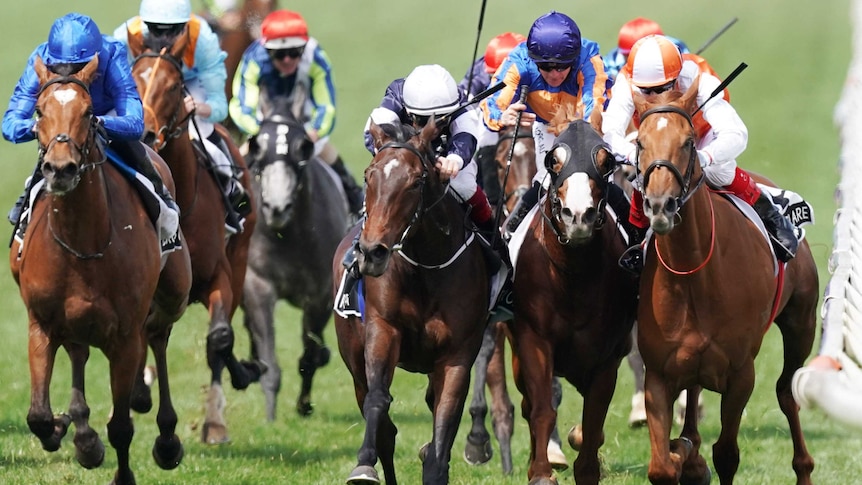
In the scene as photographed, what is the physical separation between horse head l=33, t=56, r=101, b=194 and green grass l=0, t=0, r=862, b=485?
2.26 m

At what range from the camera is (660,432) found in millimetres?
7809

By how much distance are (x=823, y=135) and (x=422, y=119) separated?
76.9 ft

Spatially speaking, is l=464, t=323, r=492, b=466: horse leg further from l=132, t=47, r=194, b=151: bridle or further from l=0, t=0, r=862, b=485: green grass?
l=132, t=47, r=194, b=151: bridle

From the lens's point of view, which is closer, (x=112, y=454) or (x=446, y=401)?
(x=446, y=401)

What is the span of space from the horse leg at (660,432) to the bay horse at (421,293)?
2.99ft

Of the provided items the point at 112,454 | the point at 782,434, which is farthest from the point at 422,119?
the point at 782,434

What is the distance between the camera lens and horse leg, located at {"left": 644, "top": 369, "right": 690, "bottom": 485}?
7758mm

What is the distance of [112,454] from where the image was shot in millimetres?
10953

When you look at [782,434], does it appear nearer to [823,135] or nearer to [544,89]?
[544,89]

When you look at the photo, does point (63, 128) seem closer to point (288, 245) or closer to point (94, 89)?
point (94, 89)

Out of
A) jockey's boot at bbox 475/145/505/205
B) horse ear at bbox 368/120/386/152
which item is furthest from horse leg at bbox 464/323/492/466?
horse ear at bbox 368/120/386/152

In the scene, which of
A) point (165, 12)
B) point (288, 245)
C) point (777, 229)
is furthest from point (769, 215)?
point (288, 245)

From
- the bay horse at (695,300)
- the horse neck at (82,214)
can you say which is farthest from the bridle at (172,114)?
the bay horse at (695,300)

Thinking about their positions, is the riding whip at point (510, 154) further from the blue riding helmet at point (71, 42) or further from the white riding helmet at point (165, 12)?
the white riding helmet at point (165, 12)
